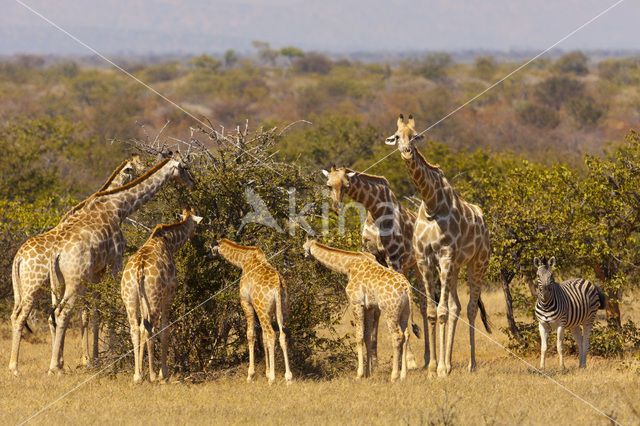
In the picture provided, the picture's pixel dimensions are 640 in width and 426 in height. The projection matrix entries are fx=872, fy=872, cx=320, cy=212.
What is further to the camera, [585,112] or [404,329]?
[585,112]

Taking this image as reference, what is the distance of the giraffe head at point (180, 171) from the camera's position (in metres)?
13.2

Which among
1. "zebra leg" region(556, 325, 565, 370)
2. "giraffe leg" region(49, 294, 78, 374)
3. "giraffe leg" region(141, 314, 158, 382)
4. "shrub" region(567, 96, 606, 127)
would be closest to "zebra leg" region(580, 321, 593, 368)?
"zebra leg" region(556, 325, 565, 370)

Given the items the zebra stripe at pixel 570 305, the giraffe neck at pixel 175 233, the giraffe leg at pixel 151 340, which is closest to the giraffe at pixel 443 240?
the zebra stripe at pixel 570 305

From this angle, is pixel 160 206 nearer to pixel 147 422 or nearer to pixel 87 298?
pixel 87 298

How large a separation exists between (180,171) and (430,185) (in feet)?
12.4

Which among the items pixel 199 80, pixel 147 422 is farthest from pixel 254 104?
pixel 147 422

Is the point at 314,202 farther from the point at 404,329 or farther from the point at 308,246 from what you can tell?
the point at 404,329

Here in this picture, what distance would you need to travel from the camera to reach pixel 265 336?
11.9m

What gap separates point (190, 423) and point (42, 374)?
414cm

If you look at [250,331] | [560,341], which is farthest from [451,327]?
[250,331]

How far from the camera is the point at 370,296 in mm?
12016

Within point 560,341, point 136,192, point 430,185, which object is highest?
point 430,185

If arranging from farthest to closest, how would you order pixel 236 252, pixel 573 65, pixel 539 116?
1. pixel 573 65
2. pixel 539 116
3. pixel 236 252

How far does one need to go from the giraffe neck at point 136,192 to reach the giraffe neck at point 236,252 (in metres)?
1.45
